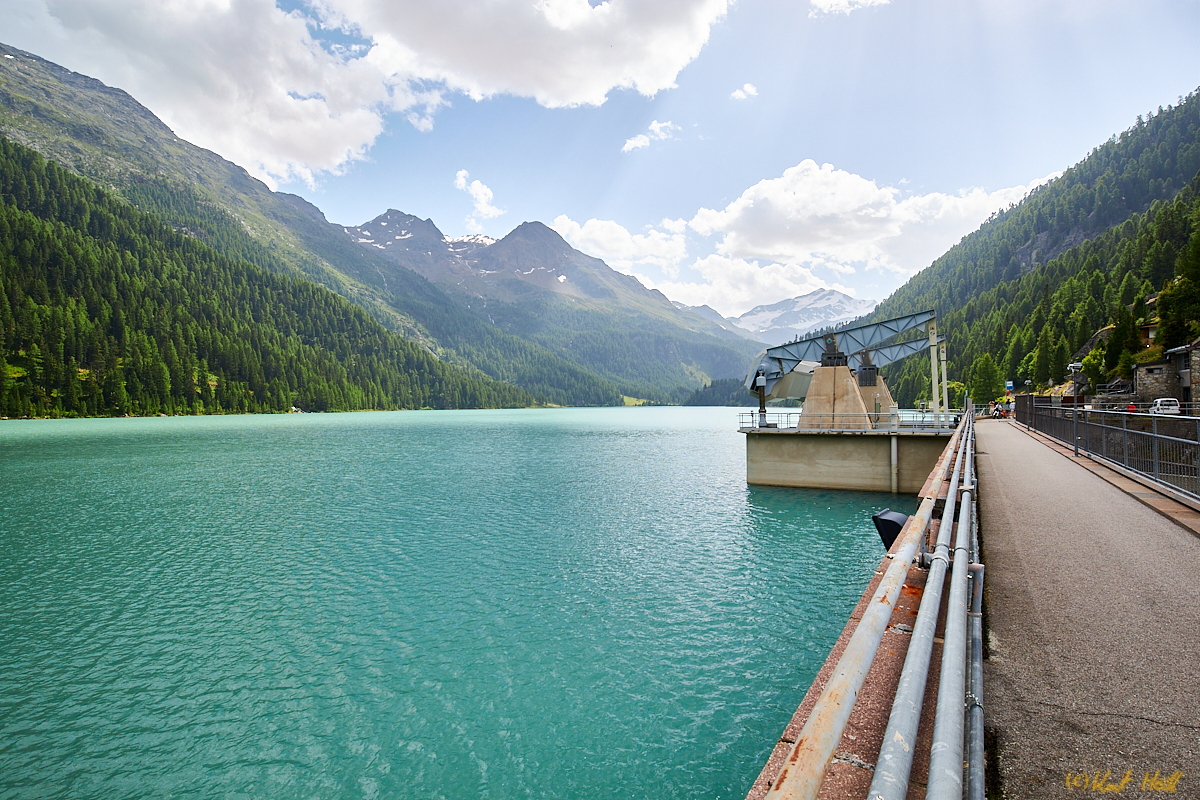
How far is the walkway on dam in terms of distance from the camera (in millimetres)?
3476

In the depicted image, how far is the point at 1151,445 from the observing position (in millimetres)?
14438

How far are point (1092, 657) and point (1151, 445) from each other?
13.7 m

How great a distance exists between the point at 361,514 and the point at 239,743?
796 inches

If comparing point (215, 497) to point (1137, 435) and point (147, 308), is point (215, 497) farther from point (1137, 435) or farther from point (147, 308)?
point (147, 308)

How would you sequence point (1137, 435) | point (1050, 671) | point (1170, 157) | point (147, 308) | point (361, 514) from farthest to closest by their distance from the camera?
1. point (1170, 157)
2. point (147, 308)
3. point (361, 514)
4. point (1137, 435)
5. point (1050, 671)

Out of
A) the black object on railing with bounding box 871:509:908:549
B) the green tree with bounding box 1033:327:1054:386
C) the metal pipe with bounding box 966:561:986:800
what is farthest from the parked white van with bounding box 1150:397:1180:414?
the green tree with bounding box 1033:327:1054:386

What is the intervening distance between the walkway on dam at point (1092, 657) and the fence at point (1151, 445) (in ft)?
9.86

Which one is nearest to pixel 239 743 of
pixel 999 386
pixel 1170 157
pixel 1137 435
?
pixel 1137 435

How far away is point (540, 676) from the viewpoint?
12.2m

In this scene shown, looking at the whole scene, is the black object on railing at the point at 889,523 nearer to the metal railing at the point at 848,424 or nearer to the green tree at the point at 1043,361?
the metal railing at the point at 848,424

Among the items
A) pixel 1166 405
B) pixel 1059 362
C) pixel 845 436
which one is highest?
pixel 1059 362

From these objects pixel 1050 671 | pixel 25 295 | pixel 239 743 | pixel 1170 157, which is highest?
pixel 1170 157

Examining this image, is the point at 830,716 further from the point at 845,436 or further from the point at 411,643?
the point at 845,436

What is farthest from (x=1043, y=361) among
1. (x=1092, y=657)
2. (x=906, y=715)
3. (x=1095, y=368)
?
(x=906, y=715)
